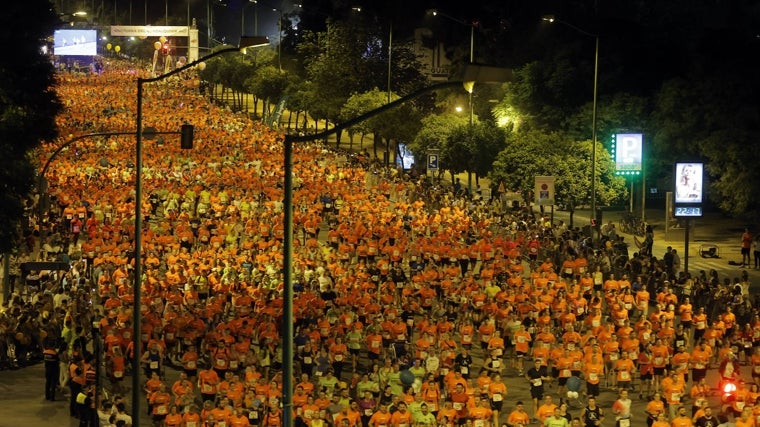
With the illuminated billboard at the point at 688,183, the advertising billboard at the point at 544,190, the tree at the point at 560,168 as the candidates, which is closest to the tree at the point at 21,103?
the advertising billboard at the point at 544,190

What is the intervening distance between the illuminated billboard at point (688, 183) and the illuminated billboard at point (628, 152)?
879 centimetres

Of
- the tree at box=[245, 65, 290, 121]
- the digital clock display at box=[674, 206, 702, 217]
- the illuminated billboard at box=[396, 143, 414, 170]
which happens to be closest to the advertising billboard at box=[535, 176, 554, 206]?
the digital clock display at box=[674, 206, 702, 217]

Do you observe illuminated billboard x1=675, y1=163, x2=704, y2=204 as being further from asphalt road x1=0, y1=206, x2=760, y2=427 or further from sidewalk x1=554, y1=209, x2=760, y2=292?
asphalt road x1=0, y1=206, x2=760, y2=427

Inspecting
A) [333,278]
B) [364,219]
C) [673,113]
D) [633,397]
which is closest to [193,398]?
[633,397]

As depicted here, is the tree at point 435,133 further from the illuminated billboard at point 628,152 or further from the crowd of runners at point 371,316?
the illuminated billboard at point 628,152

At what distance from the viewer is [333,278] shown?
3181 centimetres

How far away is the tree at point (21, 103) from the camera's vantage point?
3002 cm

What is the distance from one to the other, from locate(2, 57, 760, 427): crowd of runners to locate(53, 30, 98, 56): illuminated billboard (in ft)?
243

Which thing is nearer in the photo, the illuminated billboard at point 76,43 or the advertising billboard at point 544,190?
the advertising billboard at point 544,190

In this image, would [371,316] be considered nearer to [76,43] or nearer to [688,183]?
[688,183]

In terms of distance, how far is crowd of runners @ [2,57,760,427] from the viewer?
21.4 meters

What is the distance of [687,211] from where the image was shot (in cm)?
3566

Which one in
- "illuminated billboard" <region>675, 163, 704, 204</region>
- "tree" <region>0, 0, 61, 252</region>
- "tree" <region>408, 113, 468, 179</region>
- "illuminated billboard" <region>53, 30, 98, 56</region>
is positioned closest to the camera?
"tree" <region>0, 0, 61, 252</region>

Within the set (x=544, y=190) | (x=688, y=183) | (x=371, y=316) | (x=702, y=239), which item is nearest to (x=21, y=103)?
(x=371, y=316)
